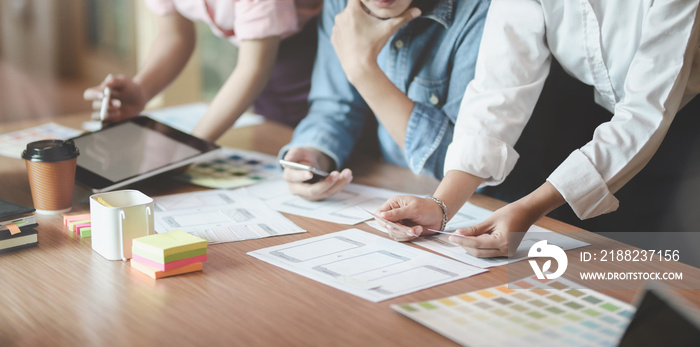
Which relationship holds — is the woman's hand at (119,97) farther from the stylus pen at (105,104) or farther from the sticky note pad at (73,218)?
the sticky note pad at (73,218)

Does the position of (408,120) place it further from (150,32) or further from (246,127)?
(150,32)

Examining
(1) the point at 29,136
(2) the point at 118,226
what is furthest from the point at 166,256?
(1) the point at 29,136

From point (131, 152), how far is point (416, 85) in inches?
22.6

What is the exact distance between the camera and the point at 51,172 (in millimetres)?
1041

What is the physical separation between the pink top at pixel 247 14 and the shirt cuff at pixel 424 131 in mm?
406

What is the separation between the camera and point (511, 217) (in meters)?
0.93

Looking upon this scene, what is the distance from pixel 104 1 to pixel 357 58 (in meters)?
3.24

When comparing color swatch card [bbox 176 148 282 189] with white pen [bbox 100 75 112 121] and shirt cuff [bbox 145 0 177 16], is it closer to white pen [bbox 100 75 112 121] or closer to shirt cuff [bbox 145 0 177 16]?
white pen [bbox 100 75 112 121]

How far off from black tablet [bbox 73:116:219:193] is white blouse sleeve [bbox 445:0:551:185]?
54 cm

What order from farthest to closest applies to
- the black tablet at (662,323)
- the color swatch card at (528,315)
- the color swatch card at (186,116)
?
the color swatch card at (186,116) → the color swatch card at (528,315) → the black tablet at (662,323)

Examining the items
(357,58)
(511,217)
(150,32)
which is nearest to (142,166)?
(357,58)

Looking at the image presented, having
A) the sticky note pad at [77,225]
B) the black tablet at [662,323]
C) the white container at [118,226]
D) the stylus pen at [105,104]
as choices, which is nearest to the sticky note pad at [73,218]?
the sticky note pad at [77,225]

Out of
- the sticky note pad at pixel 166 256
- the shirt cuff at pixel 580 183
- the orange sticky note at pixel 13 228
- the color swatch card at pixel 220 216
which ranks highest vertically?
the shirt cuff at pixel 580 183

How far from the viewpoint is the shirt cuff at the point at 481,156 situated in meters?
1.01
